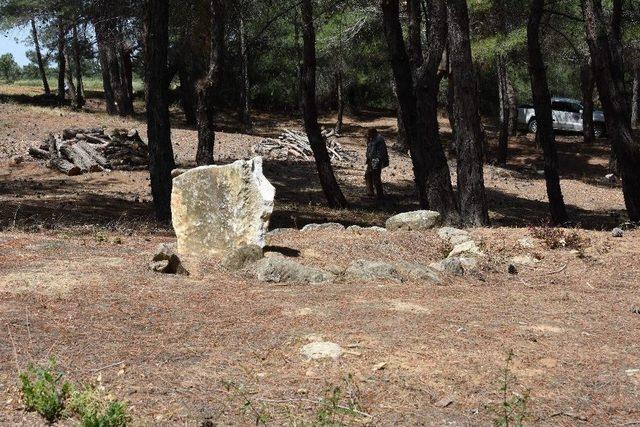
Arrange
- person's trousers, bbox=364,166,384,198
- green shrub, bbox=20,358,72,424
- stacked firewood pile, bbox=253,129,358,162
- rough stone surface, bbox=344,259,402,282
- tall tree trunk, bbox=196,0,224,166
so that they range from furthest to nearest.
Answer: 1. stacked firewood pile, bbox=253,129,358,162
2. person's trousers, bbox=364,166,384,198
3. tall tree trunk, bbox=196,0,224,166
4. rough stone surface, bbox=344,259,402,282
5. green shrub, bbox=20,358,72,424

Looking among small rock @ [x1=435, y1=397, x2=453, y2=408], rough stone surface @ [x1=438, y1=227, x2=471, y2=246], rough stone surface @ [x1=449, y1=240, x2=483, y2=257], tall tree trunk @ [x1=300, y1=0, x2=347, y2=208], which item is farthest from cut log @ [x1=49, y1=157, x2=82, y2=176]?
small rock @ [x1=435, y1=397, x2=453, y2=408]

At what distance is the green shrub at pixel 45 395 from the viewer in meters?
4.65

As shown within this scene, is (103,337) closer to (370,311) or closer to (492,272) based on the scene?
(370,311)

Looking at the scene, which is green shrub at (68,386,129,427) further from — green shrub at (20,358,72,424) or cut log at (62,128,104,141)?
cut log at (62,128,104,141)

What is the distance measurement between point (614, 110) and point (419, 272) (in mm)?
7356

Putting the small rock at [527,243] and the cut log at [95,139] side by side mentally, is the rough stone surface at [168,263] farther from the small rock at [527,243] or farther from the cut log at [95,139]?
the cut log at [95,139]

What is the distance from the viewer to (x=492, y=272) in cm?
920

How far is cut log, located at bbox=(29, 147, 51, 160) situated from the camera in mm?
20438

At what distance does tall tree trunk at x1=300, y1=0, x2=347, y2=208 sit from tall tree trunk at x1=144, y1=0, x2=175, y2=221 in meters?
3.32

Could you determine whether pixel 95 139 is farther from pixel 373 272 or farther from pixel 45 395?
pixel 45 395

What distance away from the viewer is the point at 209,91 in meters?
14.5

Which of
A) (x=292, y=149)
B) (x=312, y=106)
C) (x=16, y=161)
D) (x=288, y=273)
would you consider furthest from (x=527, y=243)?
(x=292, y=149)

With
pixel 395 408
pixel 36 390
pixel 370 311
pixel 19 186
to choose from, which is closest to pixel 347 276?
pixel 370 311

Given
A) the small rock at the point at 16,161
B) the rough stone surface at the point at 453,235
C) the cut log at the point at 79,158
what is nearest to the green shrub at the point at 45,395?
the rough stone surface at the point at 453,235
